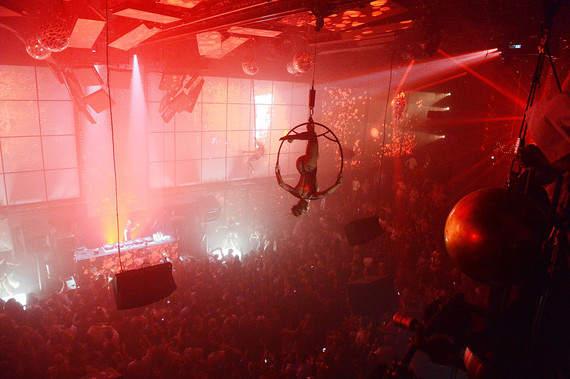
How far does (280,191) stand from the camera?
12.6 m

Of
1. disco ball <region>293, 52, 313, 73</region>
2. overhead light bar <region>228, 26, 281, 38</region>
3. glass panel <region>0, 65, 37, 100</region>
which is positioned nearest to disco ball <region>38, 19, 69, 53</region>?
overhead light bar <region>228, 26, 281, 38</region>

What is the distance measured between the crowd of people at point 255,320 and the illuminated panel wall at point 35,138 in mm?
2738

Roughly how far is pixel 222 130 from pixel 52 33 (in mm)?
6865

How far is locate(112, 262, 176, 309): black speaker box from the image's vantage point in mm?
3902

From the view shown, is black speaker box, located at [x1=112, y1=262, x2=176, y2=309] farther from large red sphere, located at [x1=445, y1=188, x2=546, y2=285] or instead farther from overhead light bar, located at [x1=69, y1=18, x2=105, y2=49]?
overhead light bar, located at [x1=69, y1=18, x2=105, y2=49]

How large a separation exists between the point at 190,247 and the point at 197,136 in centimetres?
338

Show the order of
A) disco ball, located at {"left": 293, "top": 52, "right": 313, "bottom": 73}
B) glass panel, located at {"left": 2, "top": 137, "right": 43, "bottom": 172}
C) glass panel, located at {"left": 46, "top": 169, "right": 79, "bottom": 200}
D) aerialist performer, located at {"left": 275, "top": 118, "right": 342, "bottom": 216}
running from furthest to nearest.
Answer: glass panel, located at {"left": 46, "top": 169, "right": 79, "bottom": 200}, glass panel, located at {"left": 2, "top": 137, "right": 43, "bottom": 172}, disco ball, located at {"left": 293, "top": 52, "right": 313, "bottom": 73}, aerialist performer, located at {"left": 275, "top": 118, "right": 342, "bottom": 216}

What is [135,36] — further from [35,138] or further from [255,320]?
[255,320]

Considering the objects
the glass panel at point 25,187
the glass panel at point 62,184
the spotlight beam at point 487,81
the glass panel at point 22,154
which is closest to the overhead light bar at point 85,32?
the glass panel at point 22,154

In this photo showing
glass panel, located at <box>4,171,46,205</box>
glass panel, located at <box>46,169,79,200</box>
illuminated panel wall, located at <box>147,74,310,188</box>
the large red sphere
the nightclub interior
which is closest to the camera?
the large red sphere

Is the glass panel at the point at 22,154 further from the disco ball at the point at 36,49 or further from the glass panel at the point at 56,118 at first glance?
the disco ball at the point at 36,49

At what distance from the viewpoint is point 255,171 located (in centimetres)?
1216

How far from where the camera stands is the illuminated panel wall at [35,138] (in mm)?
7996

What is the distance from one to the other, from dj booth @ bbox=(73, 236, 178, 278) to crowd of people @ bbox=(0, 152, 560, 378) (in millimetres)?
941
